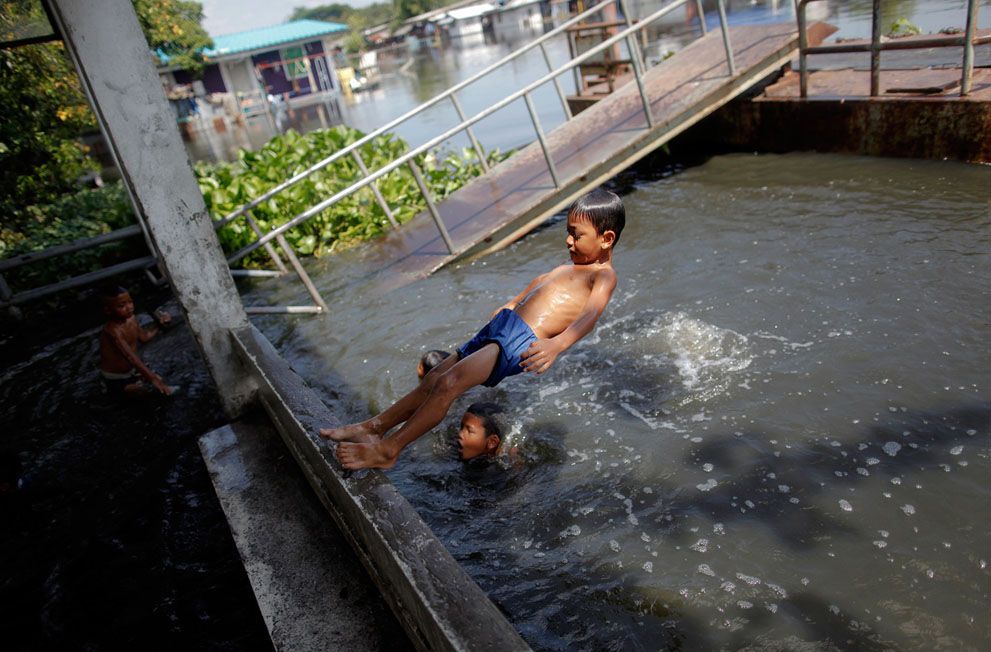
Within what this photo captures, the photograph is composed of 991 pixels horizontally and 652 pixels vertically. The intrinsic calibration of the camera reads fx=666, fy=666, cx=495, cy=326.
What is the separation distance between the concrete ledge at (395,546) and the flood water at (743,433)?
1.97ft

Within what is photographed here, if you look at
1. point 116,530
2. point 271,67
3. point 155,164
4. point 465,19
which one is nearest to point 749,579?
point 116,530

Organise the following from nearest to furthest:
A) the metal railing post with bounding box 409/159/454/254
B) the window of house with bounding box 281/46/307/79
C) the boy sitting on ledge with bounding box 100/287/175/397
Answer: the boy sitting on ledge with bounding box 100/287/175/397 < the metal railing post with bounding box 409/159/454/254 < the window of house with bounding box 281/46/307/79

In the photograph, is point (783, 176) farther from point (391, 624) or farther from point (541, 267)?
point (391, 624)

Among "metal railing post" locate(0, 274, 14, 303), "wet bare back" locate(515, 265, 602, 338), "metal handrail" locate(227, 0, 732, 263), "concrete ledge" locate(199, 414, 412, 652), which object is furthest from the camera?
"metal railing post" locate(0, 274, 14, 303)

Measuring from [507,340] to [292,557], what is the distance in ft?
4.60

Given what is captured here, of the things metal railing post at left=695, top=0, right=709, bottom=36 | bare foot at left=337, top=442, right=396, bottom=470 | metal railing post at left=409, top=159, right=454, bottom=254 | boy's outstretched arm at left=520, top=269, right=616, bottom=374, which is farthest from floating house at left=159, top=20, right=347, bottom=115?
bare foot at left=337, top=442, right=396, bottom=470

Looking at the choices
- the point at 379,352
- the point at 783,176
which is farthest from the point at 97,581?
the point at 783,176

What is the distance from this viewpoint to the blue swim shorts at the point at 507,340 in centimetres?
321

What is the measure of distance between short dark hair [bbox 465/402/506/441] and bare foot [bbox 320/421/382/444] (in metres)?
0.77

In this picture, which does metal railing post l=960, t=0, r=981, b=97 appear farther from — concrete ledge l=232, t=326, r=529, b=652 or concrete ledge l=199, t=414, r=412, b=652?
concrete ledge l=199, t=414, r=412, b=652

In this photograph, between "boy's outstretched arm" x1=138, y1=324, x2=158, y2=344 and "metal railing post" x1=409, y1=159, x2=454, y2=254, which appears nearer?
"boy's outstretched arm" x1=138, y1=324, x2=158, y2=344

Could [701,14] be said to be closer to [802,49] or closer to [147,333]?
[802,49]

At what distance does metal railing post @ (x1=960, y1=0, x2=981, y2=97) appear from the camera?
5.58 metres

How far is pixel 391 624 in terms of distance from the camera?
258 cm
